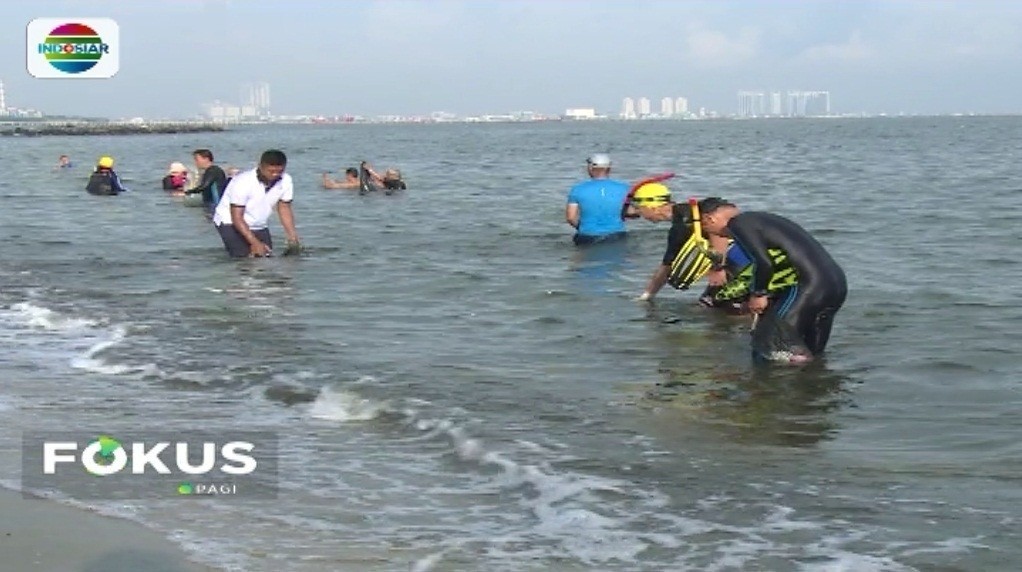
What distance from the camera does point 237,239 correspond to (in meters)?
14.4

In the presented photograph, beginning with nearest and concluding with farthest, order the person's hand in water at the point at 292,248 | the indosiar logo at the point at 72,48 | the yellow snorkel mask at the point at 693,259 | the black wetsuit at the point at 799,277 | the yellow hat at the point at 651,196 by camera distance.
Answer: the black wetsuit at the point at 799,277
the yellow snorkel mask at the point at 693,259
the yellow hat at the point at 651,196
the person's hand in water at the point at 292,248
the indosiar logo at the point at 72,48

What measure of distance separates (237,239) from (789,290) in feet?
24.9

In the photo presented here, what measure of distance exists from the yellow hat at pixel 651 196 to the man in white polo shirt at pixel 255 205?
3789 mm

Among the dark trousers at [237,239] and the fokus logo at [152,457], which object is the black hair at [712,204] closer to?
the fokus logo at [152,457]

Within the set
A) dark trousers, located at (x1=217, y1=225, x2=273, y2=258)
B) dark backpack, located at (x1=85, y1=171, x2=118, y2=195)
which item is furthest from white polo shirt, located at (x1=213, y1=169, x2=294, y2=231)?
dark backpack, located at (x1=85, y1=171, x2=118, y2=195)

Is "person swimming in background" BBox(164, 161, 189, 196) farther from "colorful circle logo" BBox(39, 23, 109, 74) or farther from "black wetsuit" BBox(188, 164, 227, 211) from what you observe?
"black wetsuit" BBox(188, 164, 227, 211)

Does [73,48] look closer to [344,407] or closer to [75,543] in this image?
[344,407]

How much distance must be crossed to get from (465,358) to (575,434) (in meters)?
2.37

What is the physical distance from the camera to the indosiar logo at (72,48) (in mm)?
27797

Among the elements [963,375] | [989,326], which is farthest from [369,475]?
[989,326]

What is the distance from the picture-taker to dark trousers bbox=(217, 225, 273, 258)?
14.3m

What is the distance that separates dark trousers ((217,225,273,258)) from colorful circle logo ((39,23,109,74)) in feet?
54.4

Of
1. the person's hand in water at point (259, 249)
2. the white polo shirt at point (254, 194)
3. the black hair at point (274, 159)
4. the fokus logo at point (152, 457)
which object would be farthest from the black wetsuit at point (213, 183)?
the fokus logo at point (152, 457)

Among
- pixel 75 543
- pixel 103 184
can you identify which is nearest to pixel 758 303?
pixel 75 543
